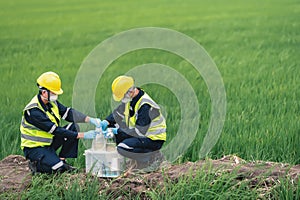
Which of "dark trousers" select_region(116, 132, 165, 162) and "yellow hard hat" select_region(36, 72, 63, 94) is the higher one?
"yellow hard hat" select_region(36, 72, 63, 94)

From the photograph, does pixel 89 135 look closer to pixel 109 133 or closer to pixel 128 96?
pixel 109 133

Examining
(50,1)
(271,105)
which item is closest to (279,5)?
(50,1)

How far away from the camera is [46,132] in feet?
15.6

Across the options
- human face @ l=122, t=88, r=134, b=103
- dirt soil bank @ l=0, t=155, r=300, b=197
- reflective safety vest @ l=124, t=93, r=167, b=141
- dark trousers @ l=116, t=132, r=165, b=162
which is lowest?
dirt soil bank @ l=0, t=155, r=300, b=197

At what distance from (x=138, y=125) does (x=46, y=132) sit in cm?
63

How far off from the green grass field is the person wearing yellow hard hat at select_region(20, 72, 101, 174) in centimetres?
40

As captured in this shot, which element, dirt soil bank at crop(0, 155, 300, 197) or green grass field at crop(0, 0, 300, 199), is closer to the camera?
dirt soil bank at crop(0, 155, 300, 197)

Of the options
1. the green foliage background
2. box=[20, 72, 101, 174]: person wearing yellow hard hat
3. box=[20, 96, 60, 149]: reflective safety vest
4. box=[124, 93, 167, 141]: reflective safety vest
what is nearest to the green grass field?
the green foliage background

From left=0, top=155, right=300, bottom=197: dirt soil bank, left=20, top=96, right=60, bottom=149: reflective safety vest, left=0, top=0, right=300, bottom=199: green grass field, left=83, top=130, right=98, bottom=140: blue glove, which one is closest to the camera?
left=0, top=155, right=300, bottom=197: dirt soil bank

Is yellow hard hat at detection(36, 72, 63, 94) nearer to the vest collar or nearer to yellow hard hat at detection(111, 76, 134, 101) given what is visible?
the vest collar

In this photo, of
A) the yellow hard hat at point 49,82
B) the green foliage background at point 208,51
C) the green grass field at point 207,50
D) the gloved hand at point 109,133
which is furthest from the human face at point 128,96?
the green foliage background at point 208,51

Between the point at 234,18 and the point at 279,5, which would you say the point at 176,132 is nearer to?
the point at 234,18

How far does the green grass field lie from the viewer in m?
5.92

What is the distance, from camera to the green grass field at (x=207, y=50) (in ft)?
19.4
